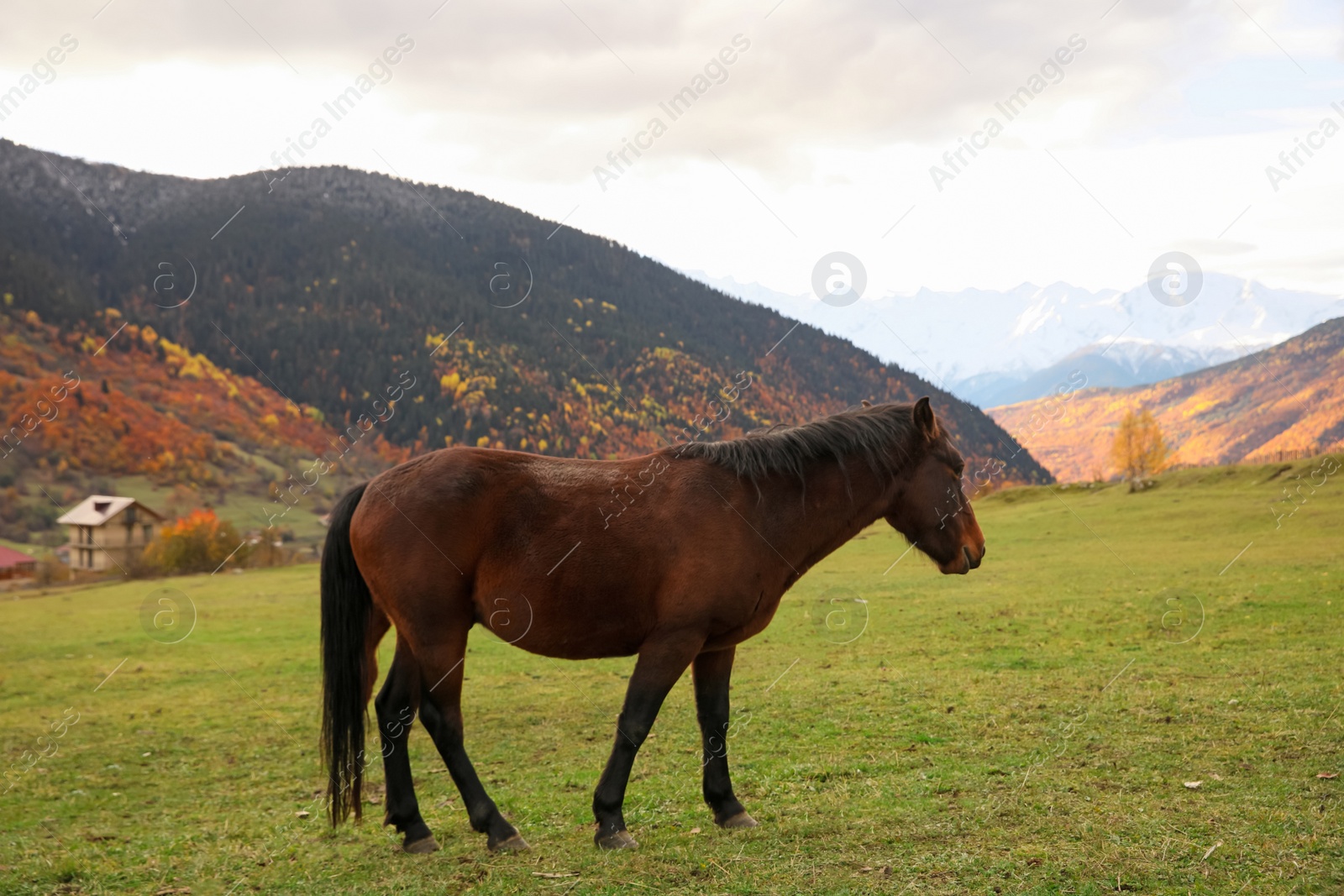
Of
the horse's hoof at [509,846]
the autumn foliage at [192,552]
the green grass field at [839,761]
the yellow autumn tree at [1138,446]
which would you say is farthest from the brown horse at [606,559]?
the yellow autumn tree at [1138,446]

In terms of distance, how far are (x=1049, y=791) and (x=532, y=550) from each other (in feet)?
11.9

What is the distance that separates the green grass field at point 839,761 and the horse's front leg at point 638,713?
0.69 ft

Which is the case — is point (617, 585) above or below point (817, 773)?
above

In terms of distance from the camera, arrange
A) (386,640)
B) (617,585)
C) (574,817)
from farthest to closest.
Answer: (386,640), (574,817), (617,585)

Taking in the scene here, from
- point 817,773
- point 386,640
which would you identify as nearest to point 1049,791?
point 817,773

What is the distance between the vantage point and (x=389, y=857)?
545 centimetres

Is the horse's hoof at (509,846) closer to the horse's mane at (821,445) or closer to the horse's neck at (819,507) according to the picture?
the horse's neck at (819,507)

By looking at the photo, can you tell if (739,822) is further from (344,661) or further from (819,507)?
(344,661)

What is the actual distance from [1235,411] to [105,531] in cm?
15319

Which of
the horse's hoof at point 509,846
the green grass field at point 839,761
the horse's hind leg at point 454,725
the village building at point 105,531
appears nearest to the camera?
the green grass field at point 839,761

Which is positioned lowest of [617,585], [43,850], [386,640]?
[386,640]

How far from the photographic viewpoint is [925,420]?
596 cm

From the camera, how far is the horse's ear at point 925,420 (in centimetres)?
590

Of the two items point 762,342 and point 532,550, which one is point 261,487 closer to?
point 762,342
